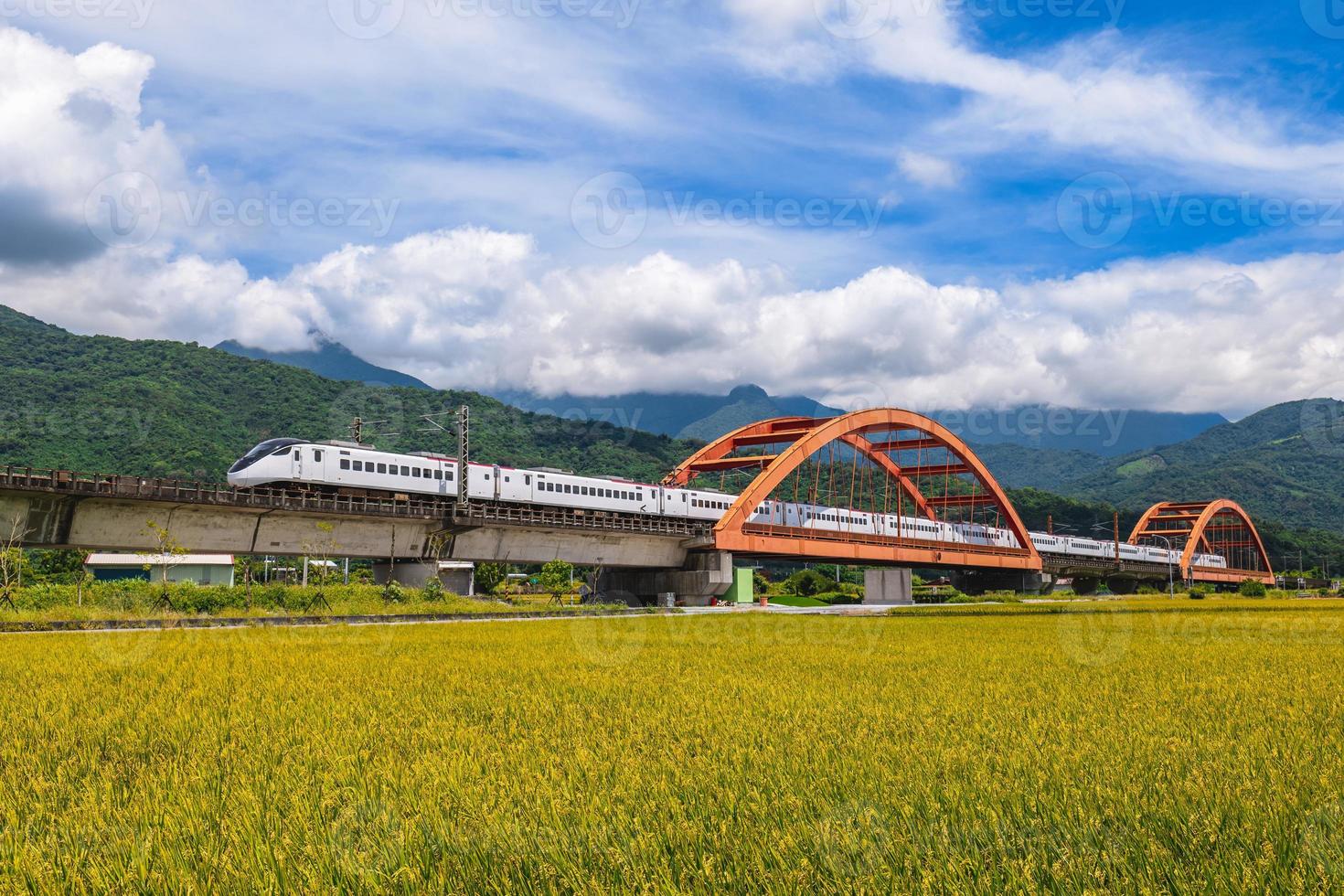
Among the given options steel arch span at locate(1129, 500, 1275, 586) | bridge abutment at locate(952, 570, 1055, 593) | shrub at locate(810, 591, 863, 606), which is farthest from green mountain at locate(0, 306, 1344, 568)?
bridge abutment at locate(952, 570, 1055, 593)

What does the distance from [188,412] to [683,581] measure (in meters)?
86.3

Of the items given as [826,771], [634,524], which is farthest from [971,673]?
[634,524]

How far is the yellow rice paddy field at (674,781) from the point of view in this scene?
4.88 meters

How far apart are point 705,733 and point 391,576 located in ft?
165

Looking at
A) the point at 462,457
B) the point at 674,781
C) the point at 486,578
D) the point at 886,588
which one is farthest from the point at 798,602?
the point at 674,781

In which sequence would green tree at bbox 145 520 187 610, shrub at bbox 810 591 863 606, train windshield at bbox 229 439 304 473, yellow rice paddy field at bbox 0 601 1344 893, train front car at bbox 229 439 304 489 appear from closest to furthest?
yellow rice paddy field at bbox 0 601 1344 893 → green tree at bbox 145 520 187 610 → train front car at bbox 229 439 304 489 → train windshield at bbox 229 439 304 473 → shrub at bbox 810 591 863 606

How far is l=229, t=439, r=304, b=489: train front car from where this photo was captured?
48.9m

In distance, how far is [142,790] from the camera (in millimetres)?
7145

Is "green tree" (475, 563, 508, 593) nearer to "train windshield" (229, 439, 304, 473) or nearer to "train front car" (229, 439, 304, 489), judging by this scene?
"train windshield" (229, 439, 304, 473)

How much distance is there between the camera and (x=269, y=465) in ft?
161

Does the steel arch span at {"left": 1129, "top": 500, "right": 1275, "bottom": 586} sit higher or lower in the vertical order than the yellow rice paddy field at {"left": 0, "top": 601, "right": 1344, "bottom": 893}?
higher

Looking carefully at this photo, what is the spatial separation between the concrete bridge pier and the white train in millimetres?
4367

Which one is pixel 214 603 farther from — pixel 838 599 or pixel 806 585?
pixel 806 585

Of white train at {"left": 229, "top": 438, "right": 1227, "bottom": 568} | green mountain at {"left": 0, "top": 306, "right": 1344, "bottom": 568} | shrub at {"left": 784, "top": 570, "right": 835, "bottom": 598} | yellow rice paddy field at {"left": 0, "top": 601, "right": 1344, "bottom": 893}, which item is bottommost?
shrub at {"left": 784, "top": 570, "right": 835, "bottom": 598}
